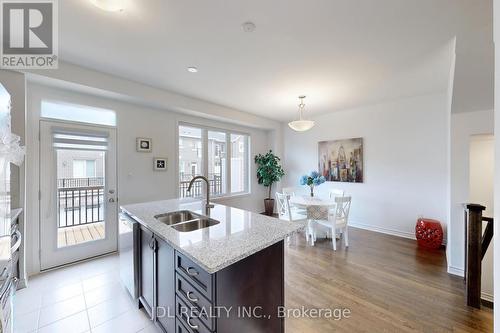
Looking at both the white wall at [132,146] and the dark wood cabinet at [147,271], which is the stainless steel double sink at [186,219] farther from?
the white wall at [132,146]

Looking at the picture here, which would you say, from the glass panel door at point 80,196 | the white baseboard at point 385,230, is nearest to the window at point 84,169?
the glass panel door at point 80,196

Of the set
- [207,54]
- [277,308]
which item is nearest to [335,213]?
[277,308]

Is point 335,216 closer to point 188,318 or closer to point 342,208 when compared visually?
point 342,208

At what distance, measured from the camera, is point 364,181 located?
14.7 ft

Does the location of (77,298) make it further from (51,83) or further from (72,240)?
(51,83)

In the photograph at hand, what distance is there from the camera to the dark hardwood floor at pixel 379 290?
1.81 m

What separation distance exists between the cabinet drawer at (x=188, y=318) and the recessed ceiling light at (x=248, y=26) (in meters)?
2.29

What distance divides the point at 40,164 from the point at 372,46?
4.33 meters

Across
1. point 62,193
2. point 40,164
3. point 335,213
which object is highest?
point 40,164

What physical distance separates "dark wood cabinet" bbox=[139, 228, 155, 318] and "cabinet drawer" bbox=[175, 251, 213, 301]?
0.44 meters

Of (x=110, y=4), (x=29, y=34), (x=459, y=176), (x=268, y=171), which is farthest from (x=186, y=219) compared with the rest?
(x=268, y=171)

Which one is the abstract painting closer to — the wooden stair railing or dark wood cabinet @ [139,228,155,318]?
the wooden stair railing

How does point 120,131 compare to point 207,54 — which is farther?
point 120,131

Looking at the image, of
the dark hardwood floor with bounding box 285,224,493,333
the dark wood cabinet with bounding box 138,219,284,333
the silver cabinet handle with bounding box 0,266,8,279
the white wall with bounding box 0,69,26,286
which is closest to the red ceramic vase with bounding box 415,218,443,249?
the dark hardwood floor with bounding box 285,224,493,333
